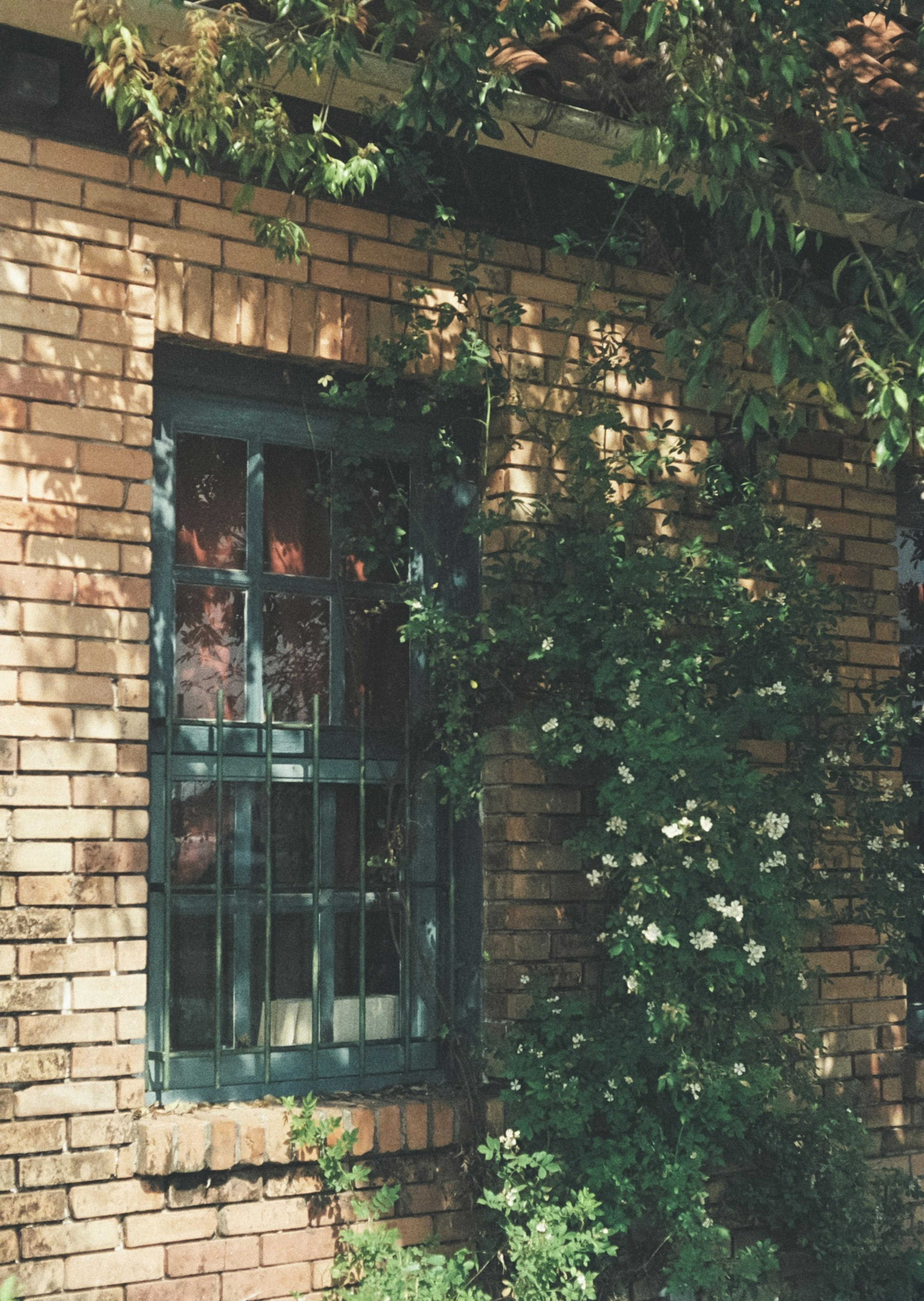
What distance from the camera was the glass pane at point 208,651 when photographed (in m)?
3.71

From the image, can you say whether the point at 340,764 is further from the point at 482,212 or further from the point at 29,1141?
the point at 482,212

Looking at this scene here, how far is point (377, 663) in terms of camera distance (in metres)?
3.99

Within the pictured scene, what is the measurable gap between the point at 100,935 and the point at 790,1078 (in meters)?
2.04

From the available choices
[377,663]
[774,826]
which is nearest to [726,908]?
[774,826]

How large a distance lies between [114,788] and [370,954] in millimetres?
965

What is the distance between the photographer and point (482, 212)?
161 inches

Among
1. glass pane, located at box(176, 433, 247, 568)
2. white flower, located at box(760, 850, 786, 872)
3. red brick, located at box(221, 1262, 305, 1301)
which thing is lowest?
red brick, located at box(221, 1262, 305, 1301)

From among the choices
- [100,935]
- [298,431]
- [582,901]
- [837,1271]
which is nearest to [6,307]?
[298,431]

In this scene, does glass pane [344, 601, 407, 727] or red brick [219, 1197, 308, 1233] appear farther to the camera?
glass pane [344, 601, 407, 727]

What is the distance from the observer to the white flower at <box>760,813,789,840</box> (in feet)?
11.8

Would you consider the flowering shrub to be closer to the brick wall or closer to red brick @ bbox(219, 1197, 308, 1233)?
the brick wall

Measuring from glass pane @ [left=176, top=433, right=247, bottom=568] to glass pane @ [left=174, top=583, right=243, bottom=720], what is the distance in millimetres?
96

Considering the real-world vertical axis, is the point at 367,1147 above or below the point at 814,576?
below

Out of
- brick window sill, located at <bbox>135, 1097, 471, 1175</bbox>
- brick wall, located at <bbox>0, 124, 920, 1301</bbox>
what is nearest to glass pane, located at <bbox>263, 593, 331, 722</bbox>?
brick wall, located at <bbox>0, 124, 920, 1301</bbox>
